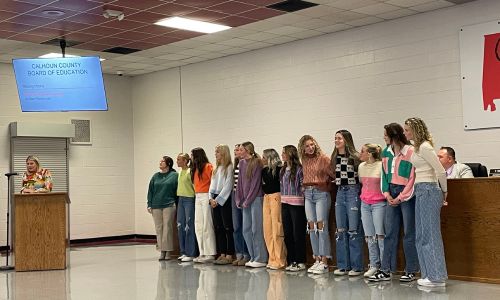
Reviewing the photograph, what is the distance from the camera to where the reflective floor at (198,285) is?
647 centimetres

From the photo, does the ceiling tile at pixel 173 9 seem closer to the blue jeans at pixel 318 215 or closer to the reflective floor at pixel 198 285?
the blue jeans at pixel 318 215

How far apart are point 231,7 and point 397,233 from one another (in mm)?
3561

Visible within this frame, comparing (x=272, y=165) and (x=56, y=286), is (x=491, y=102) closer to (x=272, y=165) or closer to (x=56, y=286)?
(x=272, y=165)

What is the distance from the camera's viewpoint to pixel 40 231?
9.02m

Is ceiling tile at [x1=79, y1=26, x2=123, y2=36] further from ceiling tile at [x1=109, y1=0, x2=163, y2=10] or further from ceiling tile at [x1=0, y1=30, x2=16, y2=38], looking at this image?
ceiling tile at [x1=109, y1=0, x2=163, y2=10]

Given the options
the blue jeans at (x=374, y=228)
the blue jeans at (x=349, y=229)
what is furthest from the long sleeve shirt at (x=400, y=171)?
the blue jeans at (x=349, y=229)

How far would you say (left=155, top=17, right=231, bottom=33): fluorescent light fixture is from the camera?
9.45 meters

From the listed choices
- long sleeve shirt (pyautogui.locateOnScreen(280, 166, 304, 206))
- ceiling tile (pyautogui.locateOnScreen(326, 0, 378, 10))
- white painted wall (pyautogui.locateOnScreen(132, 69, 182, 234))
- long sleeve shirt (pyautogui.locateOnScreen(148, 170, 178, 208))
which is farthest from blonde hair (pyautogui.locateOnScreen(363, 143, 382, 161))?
white painted wall (pyautogui.locateOnScreen(132, 69, 182, 234))

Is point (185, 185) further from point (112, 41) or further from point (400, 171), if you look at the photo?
point (400, 171)

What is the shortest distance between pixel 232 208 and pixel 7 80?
5.57 meters

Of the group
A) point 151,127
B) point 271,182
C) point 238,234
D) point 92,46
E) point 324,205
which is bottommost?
point 238,234

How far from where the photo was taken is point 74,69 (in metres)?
9.61

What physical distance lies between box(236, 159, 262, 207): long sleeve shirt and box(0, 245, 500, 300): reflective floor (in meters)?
0.88

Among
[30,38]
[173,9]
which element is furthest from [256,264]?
[30,38]
